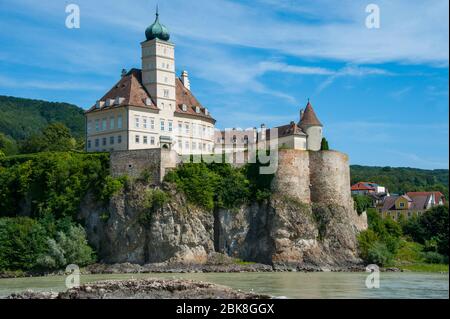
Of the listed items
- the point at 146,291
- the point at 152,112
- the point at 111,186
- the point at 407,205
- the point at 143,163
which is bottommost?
the point at 146,291

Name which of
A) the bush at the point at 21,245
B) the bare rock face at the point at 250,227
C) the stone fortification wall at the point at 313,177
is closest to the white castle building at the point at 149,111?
the bare rock face at the point at 250,227

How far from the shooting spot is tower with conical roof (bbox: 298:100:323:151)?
71081 millimetres

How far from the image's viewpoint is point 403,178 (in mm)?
143000

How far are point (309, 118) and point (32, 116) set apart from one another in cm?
8298

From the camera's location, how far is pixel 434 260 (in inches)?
2482

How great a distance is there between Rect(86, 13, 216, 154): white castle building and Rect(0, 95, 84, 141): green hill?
2409 inches

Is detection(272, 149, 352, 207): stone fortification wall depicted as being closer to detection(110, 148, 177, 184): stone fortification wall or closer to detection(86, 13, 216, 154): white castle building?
detection(110, 148, 177, 184): stone fortification wall

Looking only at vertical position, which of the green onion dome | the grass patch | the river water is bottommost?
A: the river water

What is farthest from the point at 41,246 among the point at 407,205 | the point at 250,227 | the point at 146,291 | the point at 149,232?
the point at 407,205

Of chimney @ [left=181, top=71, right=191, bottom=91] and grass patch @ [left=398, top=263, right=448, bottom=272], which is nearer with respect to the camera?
grass patch @ [left=398, top=263, right=448, bottom=272]

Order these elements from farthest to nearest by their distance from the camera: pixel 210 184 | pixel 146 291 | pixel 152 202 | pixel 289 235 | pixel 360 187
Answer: pixel 360 187
pixel 210 184
pixel 289 235
pixel 152 202
pixel 146 291

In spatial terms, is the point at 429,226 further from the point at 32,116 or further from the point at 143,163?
the point at 32,116

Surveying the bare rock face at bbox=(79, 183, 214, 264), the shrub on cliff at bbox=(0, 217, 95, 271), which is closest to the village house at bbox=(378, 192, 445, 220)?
the bare rock face at bbox=(79, 183, 214, 264)
